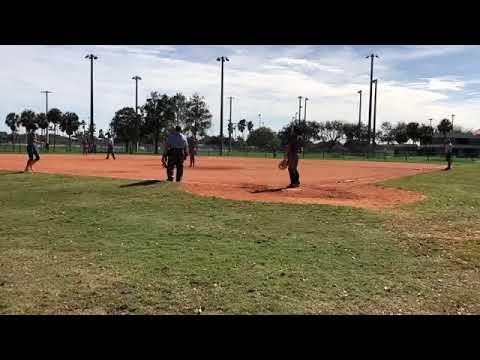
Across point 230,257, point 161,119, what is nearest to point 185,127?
point 161,119

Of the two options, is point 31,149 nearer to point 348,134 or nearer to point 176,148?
point 176,148

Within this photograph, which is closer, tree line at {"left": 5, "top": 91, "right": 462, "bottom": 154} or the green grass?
the green grass

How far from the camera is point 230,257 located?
6504 mm

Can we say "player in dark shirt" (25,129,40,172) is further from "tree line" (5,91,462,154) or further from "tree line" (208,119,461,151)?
"tree line" (208,119,461,151)

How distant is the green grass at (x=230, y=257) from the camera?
16.2 feet

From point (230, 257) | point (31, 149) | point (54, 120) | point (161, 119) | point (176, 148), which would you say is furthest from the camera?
point (54, 120)

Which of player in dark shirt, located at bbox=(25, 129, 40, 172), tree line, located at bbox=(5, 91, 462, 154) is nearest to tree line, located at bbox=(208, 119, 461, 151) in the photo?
tree line, located at bbox=(5, 91, 462, 154)

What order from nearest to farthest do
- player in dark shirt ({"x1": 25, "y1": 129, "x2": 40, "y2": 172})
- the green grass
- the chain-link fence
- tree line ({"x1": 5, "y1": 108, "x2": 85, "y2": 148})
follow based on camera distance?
the green grass
player in dark shirt ({"x1": 25, "y1": 129, "x2": 40, "y2": 172})
the chain-link fence
tree line ({"x1": 5, "y1": 108, "x2": 85, "y2": 148})

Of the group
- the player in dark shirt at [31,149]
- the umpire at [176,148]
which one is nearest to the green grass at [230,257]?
the umpire at [176,148]

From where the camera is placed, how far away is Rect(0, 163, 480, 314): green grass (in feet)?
16.2
